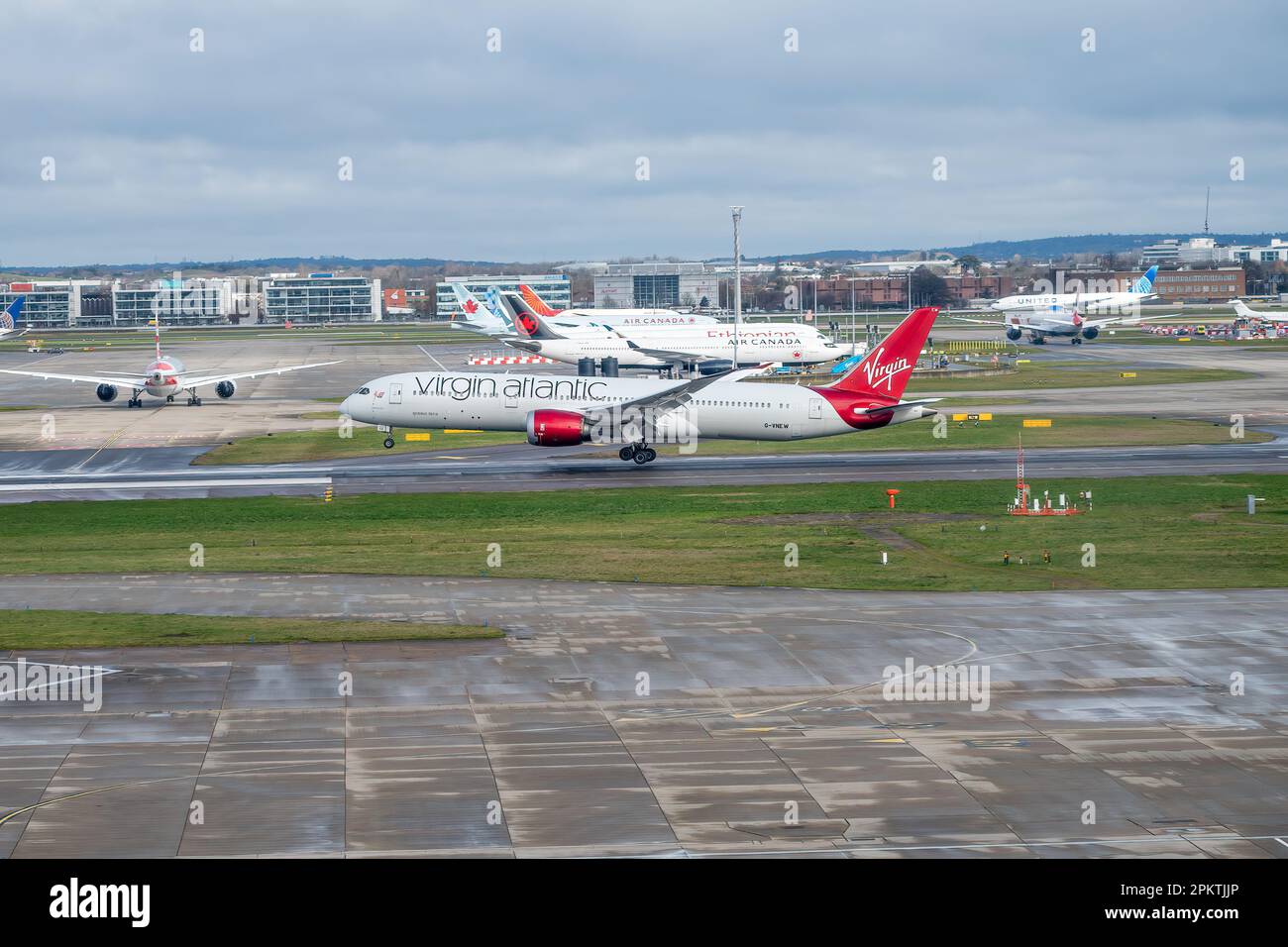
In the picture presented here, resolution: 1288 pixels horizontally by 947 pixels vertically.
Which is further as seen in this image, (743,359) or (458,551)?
(743,359)

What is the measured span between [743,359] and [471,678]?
107420 mm

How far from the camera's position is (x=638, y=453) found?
72625 millimetres

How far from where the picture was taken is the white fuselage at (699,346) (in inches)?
5325

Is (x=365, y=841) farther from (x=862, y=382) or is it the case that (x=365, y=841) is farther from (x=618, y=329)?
(x=618, y=329)

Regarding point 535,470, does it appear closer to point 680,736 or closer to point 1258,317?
point 680,736

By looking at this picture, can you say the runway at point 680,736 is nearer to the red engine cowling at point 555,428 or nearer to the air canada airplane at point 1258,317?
the red engine cowling at point 555,428

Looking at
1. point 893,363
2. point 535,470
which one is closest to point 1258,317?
point 893,363

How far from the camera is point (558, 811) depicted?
22.3 meters

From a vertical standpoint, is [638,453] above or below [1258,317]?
below

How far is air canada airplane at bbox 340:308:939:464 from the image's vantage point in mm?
70438

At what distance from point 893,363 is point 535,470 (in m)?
20.1

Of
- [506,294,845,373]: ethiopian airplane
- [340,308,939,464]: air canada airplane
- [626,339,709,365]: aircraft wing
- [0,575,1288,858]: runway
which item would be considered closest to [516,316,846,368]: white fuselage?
[506,294,845,373]: ethiopian airplane

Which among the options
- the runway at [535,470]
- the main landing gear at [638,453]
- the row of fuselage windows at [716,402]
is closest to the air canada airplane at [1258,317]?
the runway at [535,470]

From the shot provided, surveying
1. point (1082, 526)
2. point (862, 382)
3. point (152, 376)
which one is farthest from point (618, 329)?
point (1082, 526)
